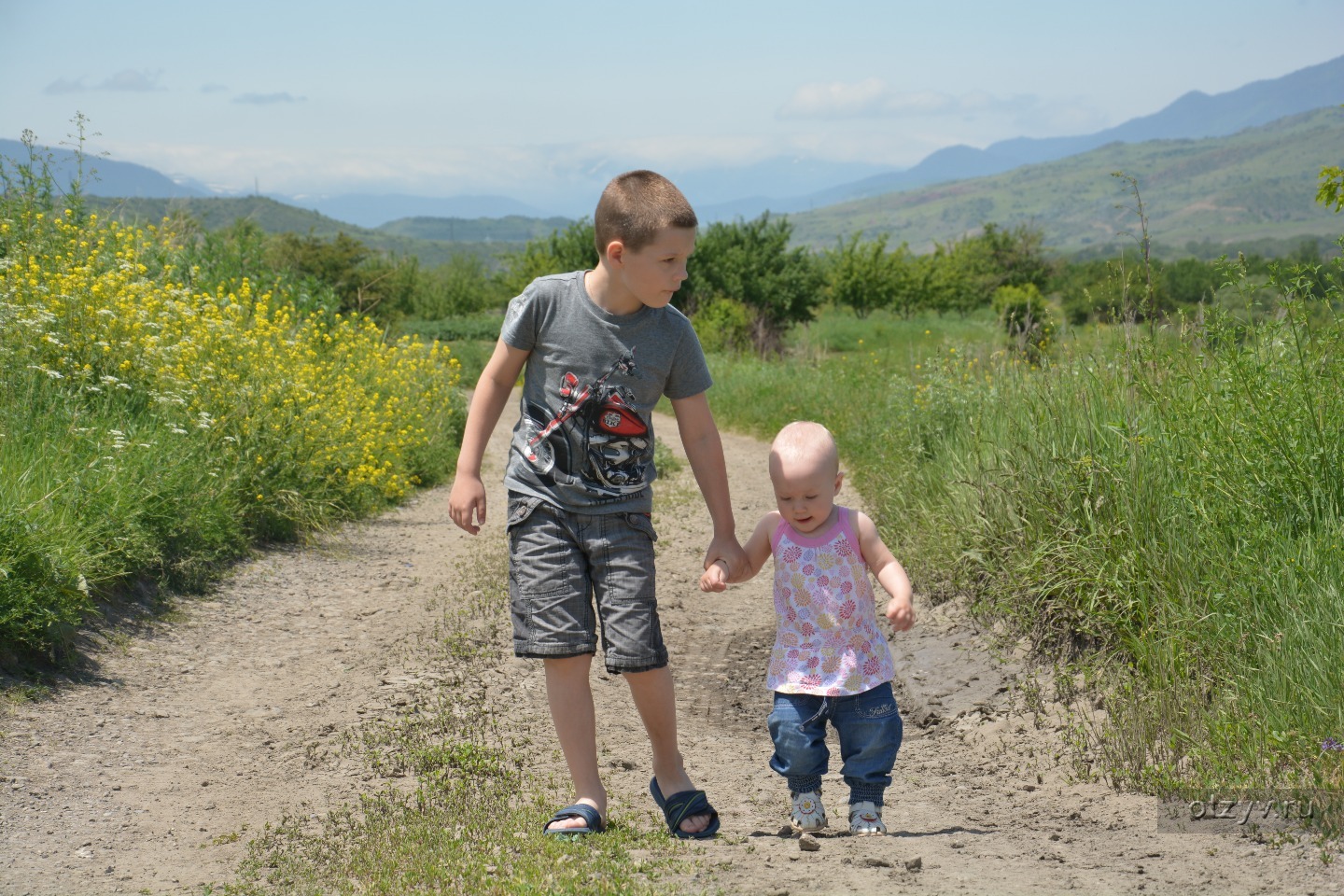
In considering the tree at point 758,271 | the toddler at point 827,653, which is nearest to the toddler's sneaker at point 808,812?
the toddler at point 827,653

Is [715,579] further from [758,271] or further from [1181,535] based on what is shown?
[758,271]

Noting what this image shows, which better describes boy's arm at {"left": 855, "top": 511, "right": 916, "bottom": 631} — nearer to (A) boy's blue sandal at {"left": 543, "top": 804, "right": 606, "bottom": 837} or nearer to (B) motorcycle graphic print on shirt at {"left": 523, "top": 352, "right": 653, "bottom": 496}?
(B) motorcycle graphic print on shirt at {"left": 523, "top": 352, "right": 653, "bottom": 496}

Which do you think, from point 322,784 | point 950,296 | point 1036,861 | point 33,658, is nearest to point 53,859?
point 322,784

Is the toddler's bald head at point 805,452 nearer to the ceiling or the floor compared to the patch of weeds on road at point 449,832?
nearer to the ceiling

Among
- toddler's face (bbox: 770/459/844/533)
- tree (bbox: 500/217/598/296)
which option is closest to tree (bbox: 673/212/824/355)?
tree (bbox: 500/217/598/296)

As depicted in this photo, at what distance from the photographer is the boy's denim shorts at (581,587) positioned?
3258 millimetres

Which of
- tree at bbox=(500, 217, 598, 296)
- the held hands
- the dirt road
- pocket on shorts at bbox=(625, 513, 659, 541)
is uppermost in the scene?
tree at bbox=(500, 217, 598, 296)

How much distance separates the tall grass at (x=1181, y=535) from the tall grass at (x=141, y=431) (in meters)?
4.12

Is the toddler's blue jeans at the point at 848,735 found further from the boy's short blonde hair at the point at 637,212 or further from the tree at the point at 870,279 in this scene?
the tree at the point at 870,279

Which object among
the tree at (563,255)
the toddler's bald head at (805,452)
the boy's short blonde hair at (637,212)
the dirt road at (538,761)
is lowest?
the dirt road at (538,761)

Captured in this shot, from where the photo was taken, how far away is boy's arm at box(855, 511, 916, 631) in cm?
306

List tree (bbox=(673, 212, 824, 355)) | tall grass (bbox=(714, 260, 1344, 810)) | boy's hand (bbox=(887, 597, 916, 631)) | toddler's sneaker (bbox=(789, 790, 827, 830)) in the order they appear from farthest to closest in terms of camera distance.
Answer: tree (bbox=(673, 212, 824, 355)) → tall grass (bbox=(714, 260, 1344, 810)) → toddler's sneaker (bbox=(789, 790, 827, 830)) → boy's hand (bbox=(887, 597, 916, 631))

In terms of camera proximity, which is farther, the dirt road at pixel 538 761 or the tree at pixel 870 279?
the tree at pixel 870 279

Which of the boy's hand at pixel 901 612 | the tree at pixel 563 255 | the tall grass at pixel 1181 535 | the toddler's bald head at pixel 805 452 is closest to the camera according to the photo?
the boy's hand at pixel 901 612
